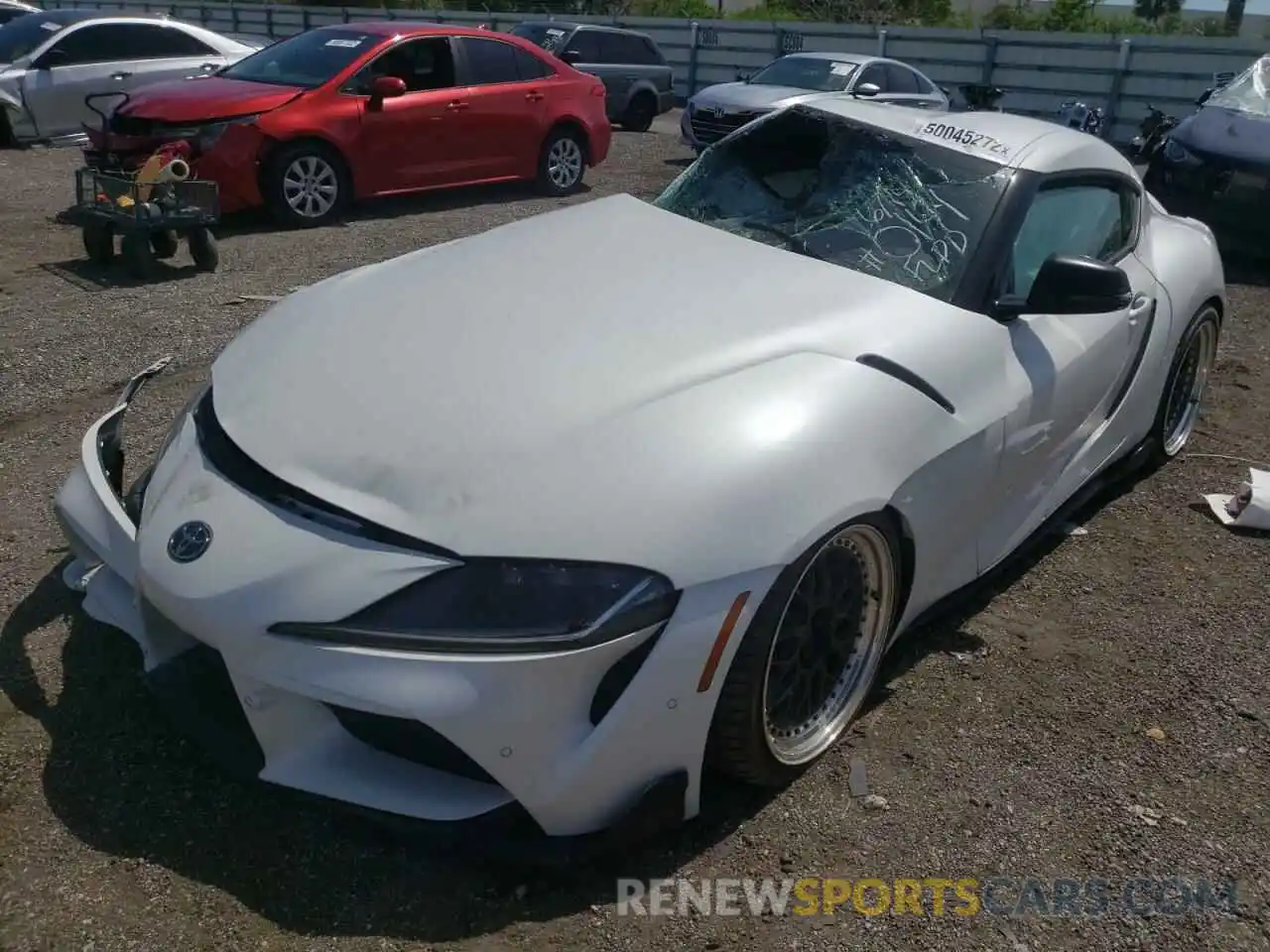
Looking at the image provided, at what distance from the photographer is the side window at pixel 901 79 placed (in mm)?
13930

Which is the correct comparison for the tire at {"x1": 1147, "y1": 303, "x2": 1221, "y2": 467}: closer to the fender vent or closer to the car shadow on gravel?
the fender vent

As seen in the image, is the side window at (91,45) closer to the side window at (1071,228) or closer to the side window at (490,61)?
the side window at (490,61)

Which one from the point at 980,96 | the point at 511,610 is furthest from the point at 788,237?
the point at 980,96

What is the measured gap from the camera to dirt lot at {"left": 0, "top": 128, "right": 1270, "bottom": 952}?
2305 millimetres

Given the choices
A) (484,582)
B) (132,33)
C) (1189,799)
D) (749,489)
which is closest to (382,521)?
(484,582)

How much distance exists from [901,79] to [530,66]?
582 centimetres

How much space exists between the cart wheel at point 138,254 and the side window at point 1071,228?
17.7 ft

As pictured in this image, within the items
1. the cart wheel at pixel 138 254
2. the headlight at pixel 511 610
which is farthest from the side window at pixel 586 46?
the headlight at pixel 511 610

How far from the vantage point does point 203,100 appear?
831 cm

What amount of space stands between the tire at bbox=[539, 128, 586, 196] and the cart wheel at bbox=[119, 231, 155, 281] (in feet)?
14.4

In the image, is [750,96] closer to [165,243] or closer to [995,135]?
[165,243]

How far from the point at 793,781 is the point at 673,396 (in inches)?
39.3

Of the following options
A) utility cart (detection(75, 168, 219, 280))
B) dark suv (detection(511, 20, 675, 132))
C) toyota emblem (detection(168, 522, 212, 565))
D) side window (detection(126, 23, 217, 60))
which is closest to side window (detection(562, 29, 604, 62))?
dark suv (detection(511, 20, 675, 132))

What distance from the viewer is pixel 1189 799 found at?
286cm
